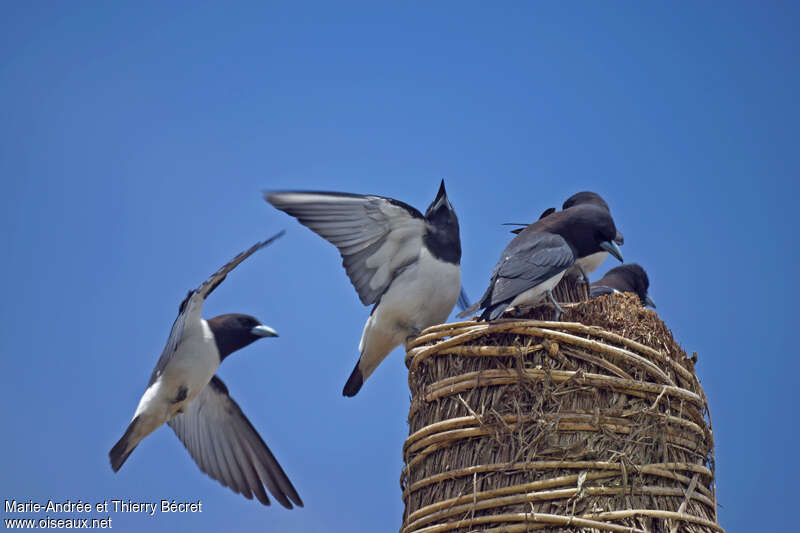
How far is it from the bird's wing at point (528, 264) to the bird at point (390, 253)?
604mm

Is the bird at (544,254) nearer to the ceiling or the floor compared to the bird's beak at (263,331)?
nearer to the floor

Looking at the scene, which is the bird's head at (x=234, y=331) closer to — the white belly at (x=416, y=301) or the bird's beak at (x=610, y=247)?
the white belly at (x=416, y=301)

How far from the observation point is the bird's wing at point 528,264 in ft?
12.0

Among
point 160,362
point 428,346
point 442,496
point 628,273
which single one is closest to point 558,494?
point 442,496

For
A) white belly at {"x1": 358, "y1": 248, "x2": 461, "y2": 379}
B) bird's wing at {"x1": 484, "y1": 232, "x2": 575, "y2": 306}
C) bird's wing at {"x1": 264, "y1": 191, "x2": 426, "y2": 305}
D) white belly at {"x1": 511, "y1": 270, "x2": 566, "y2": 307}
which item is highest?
bird's wing at {"x1": 264, "y1": 191, "x2": 426, "y2": 305}

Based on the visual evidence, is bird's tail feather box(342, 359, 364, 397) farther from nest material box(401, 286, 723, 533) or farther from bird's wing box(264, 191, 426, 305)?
nest material box(401, 286, 723, 533)

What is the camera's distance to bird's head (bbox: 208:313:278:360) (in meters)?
5.82

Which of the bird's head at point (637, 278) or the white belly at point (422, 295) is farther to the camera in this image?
the bird's head at point (637, 278)

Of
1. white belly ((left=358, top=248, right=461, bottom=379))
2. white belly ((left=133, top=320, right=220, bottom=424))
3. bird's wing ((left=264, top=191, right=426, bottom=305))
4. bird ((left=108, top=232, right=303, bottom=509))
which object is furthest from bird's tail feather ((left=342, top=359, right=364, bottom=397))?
white belly ((left=133, top=320, right=220, bottom=424))

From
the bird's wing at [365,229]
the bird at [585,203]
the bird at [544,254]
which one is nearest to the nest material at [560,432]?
the bird at [544,254]

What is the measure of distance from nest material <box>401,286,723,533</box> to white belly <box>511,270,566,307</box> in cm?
46

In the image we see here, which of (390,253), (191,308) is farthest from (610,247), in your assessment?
(191,308)

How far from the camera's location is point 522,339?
121 inches

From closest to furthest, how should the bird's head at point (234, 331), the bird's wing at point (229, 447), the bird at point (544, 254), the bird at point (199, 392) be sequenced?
1. the bird at point (544, 254)
2. the bird at point (199, 392)
3. the bird's wing at point (229, 447)
4. the bird's head at point (234, 331)
